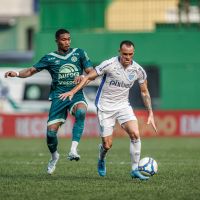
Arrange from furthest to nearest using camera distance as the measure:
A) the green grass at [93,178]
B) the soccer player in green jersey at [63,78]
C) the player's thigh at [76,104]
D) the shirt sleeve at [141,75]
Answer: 1. the player's thigh at [76,104]
2. the soccer player in green jersey at [63,78]
3. the shirt sleeve at [141,75]
4. the green grass at [93,178]

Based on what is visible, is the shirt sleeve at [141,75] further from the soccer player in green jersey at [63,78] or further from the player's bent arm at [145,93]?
the soccer player in green jersey at [63,78]

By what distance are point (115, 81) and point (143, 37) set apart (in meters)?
23.6

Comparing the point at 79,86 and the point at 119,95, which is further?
the point at 119,95

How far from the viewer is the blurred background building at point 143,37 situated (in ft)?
122

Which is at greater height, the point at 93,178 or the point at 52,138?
the point at 52,138

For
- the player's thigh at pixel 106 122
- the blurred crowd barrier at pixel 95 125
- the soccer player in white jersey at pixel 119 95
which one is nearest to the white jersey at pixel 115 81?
the soccer player in white jersey at pixel 119 95

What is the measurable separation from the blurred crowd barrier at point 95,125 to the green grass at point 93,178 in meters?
7.78

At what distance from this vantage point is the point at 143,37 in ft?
124

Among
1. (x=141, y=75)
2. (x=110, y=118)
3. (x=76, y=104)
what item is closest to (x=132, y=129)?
(x=110, y=118)

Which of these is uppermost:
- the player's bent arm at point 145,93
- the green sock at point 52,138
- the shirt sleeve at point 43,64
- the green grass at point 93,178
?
the shirt sleeve at point 43,64

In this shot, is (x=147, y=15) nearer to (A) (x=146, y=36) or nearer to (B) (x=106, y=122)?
(A) (x=146, y=36)

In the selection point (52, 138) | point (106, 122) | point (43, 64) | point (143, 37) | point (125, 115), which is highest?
point (43, 64)

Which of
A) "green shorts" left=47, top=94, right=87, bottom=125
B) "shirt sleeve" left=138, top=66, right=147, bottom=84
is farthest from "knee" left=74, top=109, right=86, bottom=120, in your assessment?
"shirt sleeve" left=138, top=66, right=147, bottom=84

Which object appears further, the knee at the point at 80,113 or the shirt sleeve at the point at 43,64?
the shirt sleeve at the point at 43,64
